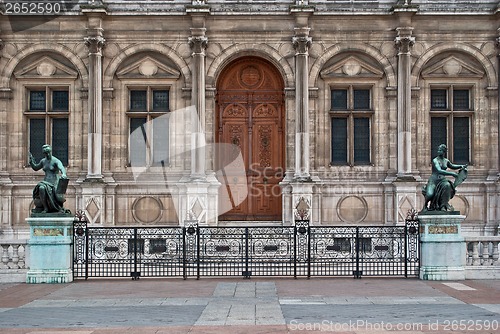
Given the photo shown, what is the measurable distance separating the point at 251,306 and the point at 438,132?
15065 mm

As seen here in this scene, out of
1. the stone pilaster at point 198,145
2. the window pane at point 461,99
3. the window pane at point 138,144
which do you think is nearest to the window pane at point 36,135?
the window pane at point 138,144

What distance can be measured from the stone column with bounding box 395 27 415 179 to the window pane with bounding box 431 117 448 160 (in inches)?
49.1

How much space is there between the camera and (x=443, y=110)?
27500mm

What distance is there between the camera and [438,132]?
90.7 feet

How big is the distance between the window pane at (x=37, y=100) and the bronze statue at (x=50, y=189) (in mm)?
8322

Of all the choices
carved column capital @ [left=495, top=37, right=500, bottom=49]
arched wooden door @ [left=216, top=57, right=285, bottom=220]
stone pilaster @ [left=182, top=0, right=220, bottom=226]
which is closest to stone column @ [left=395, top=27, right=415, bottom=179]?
carved column capital @ [left=495, top=37, right=500, bottom=49]

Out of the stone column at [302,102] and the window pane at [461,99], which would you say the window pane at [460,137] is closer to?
the window pane at [461,99]

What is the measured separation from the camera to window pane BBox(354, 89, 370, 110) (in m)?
27.7

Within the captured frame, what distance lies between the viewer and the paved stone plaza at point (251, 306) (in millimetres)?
12328

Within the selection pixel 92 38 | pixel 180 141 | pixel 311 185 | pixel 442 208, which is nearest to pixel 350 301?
pixel 442 208

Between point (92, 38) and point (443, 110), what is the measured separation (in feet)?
40.1

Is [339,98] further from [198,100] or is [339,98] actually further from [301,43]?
[198,100]

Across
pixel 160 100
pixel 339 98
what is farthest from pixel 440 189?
pixel 160 100

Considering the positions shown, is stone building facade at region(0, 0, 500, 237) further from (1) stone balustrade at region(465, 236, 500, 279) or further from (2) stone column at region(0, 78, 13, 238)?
(1) stone balustrade at region(465, 236, 500, 279)
